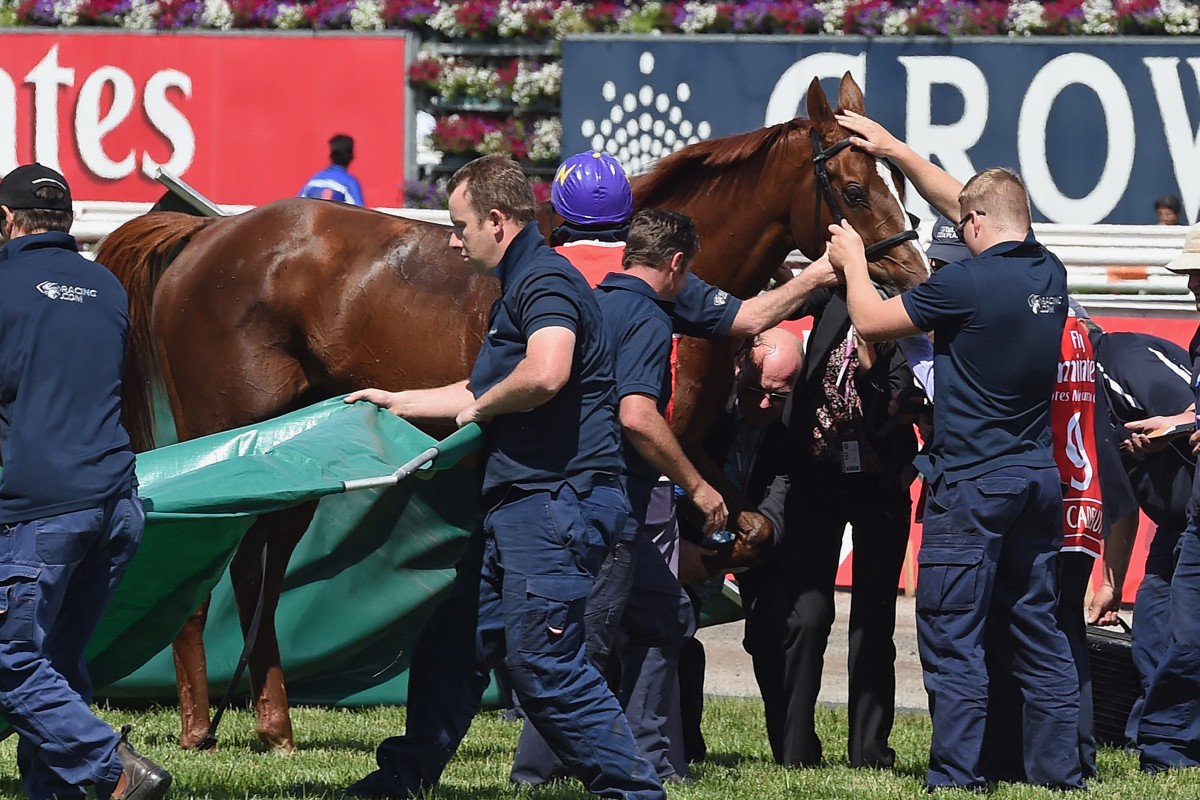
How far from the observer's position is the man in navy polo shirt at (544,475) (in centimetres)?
464

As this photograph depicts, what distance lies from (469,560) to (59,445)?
1.23 meters

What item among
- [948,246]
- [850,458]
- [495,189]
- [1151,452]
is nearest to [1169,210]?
[1151,452]

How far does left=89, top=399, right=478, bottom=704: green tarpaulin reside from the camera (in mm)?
5059

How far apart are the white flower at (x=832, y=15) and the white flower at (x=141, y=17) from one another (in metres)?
5.36

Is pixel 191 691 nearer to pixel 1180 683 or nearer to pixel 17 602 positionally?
pixel 17 602

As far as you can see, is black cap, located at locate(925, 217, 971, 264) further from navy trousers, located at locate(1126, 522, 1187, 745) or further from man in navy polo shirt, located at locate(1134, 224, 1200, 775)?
navy trousers, located at locate(1126, 522, 1187, 745)

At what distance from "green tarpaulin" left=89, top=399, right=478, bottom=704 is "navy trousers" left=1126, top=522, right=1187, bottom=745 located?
280cm

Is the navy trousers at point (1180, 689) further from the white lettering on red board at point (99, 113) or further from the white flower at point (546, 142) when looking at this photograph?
the white lettering on red board at point (99, 113)

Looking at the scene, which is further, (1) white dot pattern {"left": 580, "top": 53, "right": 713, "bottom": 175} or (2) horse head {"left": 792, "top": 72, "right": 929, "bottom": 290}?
(1) white dot pattern {"left": 580, "top": 53, "right": 713, "bottom": 175}

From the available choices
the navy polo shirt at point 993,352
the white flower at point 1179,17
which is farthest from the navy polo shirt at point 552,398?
the white flower at point 1179,17

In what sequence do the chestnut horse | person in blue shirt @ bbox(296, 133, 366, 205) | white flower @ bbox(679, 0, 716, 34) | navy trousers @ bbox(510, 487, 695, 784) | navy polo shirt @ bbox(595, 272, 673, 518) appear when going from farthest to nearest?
white flower @ bbox(679, 0, 716, 34), person in blue shirt @ bbox(296, 133, 366, 205), the chestnut horse, navy trousers @ bbox(510, 487, 695, 784), navy polo shirt @ bbox(595, 272, 673, 518)

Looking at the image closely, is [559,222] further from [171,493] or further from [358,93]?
[358,93]

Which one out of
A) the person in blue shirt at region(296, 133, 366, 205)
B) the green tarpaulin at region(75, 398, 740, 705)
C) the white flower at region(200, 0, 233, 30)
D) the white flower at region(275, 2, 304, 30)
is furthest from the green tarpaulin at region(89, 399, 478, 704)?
the white flower at region(200, 0, 233, 30)

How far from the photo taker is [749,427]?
677cm
